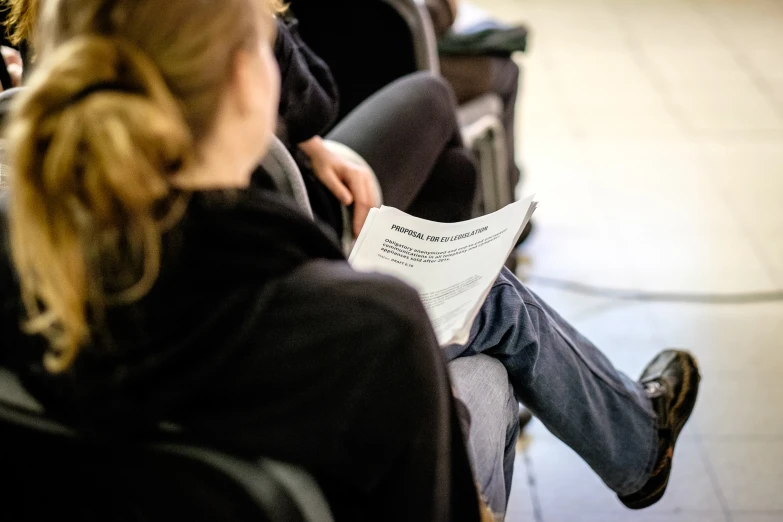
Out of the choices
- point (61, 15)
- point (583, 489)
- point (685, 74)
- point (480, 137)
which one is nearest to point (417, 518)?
point (61, 15)

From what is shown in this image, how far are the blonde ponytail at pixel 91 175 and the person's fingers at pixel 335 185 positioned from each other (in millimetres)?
605

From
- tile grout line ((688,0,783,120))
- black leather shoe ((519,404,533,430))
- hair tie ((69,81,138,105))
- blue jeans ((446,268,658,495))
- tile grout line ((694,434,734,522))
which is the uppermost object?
hair tie ((69,81,138,105))

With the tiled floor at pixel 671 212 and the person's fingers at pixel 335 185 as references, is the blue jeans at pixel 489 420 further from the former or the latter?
A: the tiled floor at pixel 671 212

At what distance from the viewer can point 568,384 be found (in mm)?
1017

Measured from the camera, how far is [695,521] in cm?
129

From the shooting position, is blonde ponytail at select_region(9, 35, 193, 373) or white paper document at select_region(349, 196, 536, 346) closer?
blonde ponytail at select_region(9, 35, 193, 373)

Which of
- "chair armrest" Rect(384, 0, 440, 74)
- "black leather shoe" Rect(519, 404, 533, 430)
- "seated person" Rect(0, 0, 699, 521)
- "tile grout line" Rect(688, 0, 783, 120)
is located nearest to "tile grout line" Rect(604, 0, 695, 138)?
"tile grout line" Rect(688, 0, 783, 120)

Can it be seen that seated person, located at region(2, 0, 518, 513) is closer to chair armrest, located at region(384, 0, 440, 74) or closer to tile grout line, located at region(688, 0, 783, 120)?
chair armrest, located at region(384, 0, 440, 74)

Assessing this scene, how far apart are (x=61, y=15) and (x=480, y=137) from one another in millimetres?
1209

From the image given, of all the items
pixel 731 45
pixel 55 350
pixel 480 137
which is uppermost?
pixel 55 350

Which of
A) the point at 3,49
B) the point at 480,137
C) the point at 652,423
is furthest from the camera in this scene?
the point at 480,137

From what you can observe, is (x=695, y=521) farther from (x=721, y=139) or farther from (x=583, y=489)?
(x=721, y=139)

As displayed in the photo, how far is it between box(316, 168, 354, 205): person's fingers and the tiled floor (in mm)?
596

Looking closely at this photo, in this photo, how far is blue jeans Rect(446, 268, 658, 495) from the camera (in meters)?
0.97
